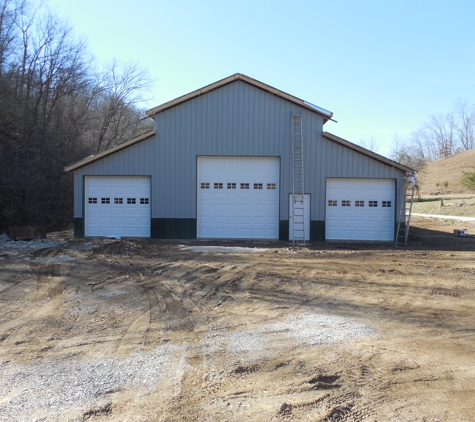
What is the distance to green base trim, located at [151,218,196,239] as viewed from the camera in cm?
1748

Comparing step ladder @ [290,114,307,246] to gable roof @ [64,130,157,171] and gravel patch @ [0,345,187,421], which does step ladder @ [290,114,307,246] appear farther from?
gravel patch @ [0,345,187,421]

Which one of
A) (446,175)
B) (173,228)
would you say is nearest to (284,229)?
(173,228)

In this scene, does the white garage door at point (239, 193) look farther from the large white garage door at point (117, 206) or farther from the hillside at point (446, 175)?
the hillside at point (446, 175)

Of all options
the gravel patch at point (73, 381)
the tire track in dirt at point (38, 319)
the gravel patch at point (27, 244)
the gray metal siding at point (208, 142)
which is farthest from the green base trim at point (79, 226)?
the gravel patch at point (73, 381)

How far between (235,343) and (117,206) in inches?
533

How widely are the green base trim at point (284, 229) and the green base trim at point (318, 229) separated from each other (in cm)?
102

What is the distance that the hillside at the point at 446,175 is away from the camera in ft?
195

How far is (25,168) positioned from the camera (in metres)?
20.9

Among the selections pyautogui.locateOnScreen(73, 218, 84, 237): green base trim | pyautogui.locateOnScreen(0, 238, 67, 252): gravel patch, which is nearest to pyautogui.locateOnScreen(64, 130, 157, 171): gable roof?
pyautogui.locateOnScreen(73, 218, 84, 237): green base trim

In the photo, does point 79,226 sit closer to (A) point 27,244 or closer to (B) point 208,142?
(A) point 27,244

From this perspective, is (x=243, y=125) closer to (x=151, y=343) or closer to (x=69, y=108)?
(x=151, y=343)

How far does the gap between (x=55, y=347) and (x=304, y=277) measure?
5.82 meters

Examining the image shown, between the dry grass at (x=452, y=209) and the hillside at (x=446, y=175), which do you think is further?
the hillside at (x=446, y=175)

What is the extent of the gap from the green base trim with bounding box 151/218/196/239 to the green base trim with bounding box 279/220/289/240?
3.61 m
